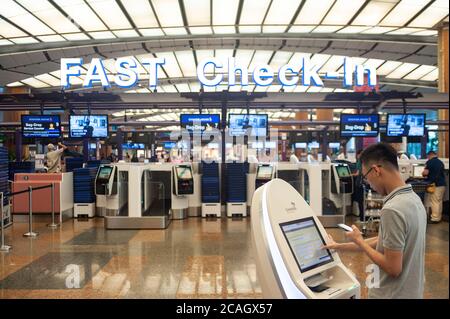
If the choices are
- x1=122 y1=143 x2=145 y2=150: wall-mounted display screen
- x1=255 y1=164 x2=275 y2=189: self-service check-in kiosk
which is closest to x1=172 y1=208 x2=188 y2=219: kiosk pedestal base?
x1=255 y1=164 x2=275 y2=189: self-service check-in kiosk

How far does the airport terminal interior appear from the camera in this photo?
3.86 meters

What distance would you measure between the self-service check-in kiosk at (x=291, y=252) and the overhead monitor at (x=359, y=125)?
8895 mm

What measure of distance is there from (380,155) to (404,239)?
35 centimetres

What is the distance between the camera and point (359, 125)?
10.2m

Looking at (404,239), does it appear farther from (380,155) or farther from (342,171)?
(342,171)

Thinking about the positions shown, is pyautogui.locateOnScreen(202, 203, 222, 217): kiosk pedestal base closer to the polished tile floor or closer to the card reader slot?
the polished tile floor

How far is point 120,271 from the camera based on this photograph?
15.2 ft

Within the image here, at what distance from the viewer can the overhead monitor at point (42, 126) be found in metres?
9.96

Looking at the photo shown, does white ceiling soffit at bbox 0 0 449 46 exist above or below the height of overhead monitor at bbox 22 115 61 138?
above

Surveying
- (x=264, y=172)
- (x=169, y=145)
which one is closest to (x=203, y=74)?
(x=264, y=172)

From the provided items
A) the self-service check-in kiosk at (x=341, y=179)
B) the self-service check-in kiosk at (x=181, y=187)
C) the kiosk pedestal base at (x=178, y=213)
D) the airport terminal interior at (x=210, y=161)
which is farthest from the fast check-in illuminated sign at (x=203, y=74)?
the kiosk pedestal base at (x=178, y=213)

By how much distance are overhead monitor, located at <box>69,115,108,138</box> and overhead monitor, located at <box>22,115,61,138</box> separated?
34 centimetres
